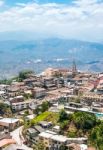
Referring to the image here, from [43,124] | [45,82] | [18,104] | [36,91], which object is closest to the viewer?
[43,124]

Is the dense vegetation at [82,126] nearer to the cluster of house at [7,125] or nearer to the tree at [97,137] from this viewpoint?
the tree at [97,137]

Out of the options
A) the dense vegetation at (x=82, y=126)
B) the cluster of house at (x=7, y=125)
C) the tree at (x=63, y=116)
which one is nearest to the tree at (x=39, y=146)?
the dense vegetation at (x=82, y=126)

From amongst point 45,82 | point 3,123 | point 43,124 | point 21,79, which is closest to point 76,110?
point 43,124

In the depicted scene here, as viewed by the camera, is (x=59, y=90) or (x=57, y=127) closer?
(x=57, y=127)

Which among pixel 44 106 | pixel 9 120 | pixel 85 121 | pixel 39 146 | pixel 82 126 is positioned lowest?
pixel 9 120

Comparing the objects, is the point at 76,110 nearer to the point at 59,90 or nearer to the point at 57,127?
the point at 57,127

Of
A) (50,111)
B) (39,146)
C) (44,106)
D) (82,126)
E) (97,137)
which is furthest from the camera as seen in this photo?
(44,106)

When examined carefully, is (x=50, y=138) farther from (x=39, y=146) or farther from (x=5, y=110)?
(x=5, y=110)

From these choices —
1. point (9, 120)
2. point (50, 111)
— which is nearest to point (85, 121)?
point (50, 111)
